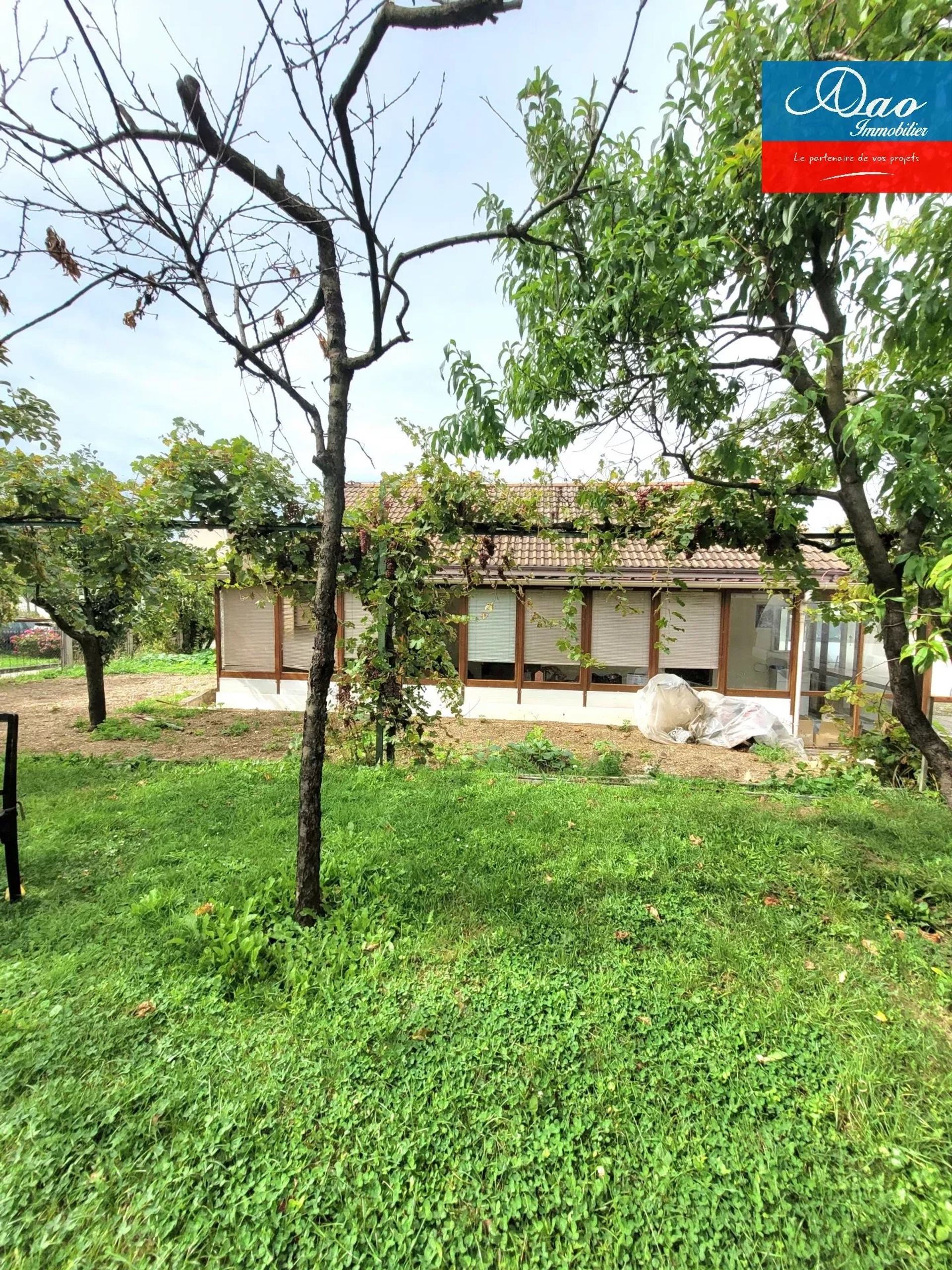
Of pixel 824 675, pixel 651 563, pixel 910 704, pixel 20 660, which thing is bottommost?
pixel 20 660

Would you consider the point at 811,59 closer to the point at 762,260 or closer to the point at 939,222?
the point at 762,260

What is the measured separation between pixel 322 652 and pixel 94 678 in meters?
7.46

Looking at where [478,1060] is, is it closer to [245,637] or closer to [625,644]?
[625,644]

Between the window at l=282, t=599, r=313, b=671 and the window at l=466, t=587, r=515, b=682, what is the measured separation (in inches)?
128

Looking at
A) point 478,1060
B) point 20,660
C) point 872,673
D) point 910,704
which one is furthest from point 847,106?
point 20,660

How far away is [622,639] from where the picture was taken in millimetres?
9258

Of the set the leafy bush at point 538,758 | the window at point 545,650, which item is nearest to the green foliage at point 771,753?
the leafy bush at point 538,758

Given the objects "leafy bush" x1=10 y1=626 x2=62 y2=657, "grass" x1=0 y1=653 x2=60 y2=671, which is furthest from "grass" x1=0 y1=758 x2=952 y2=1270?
"leafy bush" x1=10 y1=626 x2=62 y2=657

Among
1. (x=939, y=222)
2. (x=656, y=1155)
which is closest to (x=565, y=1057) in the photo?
(x=656, y=1155)

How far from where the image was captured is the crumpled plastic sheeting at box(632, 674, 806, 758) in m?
7.81

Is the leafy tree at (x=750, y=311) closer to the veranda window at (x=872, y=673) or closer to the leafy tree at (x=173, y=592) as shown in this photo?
the leafy tree at (x=173, y=592)

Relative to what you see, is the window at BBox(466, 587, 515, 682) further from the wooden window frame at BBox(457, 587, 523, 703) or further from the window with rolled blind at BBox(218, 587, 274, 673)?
the window with rolled blind at BBox(218, 587, 274, 673)

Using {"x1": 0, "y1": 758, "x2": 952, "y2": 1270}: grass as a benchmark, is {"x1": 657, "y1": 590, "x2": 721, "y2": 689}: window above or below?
above

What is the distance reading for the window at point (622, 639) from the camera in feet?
30.2
